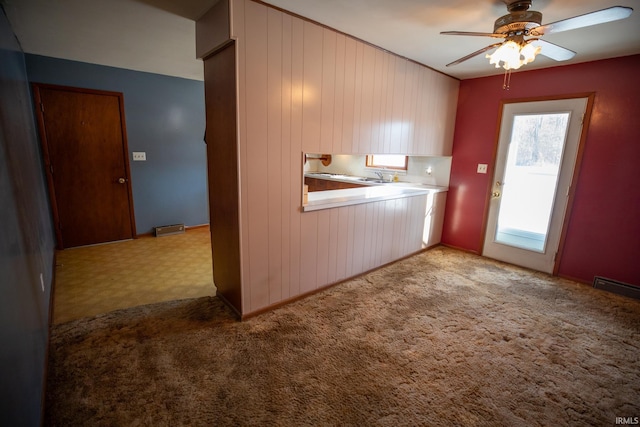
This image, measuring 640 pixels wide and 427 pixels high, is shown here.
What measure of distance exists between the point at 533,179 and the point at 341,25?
3.05 meters

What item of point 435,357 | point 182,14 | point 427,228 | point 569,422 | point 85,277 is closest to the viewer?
point 569,422

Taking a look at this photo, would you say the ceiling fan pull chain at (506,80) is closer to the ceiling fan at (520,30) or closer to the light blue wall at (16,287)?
the ceiling fan at (520,30)

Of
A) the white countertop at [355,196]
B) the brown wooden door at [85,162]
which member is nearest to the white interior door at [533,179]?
the white countertop at [355,196]

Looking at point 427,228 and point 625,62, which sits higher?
point 625,62

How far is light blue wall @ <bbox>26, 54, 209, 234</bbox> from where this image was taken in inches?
159

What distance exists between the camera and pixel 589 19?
1765 millimetres

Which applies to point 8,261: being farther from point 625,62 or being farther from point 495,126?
point 625,62

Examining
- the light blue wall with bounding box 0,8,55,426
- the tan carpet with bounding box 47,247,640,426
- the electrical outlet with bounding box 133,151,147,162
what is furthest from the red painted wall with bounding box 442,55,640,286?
the electrical outlet with bounding box 133,151,147,162

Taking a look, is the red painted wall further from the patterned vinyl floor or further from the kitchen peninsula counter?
the patterned vinyl floor

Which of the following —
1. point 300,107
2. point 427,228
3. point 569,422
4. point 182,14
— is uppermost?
point 182,14

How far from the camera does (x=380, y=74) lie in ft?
10.2

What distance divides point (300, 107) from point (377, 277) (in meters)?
2.09

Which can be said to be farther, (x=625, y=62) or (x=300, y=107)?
(x=625, y=62)

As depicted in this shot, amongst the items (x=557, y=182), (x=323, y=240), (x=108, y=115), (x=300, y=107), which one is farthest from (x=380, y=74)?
(x=108, y=115)
